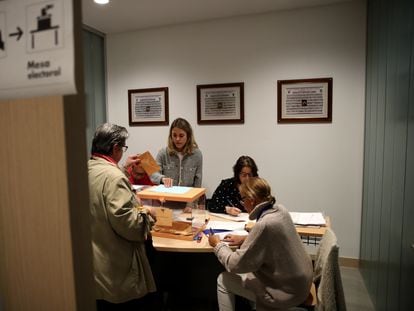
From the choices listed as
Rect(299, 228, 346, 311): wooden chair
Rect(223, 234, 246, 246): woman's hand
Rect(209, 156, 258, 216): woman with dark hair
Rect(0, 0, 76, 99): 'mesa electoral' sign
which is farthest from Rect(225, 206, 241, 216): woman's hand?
Rect(0, 0, 76, 99): 'mesa electoral' sign

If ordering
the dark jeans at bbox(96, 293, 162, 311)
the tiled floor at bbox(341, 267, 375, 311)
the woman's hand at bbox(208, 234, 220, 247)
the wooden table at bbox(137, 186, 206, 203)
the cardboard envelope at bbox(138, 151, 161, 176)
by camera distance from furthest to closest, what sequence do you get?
the tiled floor at bbox(341, 267, 375, 311)
the cardboard envelope at bbox(138, 151, 161, 176)
the wooden table at bbox(137, 186, 206, 203)
the woman's hand at bbox(208, 234, 220, 247)
the dark jeans at bbox(96, 293, 162, 311)

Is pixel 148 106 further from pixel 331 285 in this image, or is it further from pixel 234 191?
Answer: pixel 331 285

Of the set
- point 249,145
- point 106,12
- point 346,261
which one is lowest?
point 346,261

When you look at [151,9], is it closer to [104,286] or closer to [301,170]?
[301,170]

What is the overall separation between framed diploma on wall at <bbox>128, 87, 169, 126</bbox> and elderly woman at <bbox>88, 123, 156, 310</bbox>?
2.31 m

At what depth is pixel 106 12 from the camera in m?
3.29

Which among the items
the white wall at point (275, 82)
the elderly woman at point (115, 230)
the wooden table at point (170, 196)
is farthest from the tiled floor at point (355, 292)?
the elderly woman at point (115, 230)

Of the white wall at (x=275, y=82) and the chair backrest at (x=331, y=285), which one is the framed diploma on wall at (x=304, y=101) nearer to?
the white wall at (x=275, y=82)

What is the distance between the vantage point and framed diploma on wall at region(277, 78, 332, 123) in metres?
3.27

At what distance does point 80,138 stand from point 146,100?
3455 mm

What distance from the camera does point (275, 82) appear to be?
3.42 m

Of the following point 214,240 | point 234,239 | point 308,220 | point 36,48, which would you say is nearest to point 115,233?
point 214,240

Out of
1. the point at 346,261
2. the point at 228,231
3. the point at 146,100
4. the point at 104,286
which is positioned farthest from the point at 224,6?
the point at 346,261

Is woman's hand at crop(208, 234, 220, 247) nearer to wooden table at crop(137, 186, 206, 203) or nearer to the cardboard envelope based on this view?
wooden table at crop(137, 186, 206, 203)
